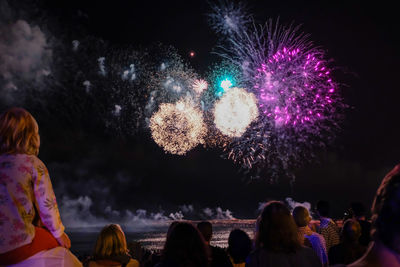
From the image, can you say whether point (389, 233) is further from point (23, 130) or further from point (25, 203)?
point (23, 130)

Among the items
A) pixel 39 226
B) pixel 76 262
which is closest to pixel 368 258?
pixel 76 262

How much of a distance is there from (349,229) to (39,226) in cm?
451

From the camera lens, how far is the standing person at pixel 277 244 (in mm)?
4070

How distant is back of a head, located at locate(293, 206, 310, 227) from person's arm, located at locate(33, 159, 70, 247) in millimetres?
4763

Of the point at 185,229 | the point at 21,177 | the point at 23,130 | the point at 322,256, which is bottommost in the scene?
the point at 322,256

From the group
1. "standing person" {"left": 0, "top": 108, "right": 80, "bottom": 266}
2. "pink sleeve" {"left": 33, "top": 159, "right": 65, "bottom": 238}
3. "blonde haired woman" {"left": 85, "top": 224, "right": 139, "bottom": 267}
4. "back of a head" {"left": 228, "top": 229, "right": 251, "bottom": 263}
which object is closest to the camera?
"standing person" {"left": 0, "top": 108, "right": 80, "bottom": 266}

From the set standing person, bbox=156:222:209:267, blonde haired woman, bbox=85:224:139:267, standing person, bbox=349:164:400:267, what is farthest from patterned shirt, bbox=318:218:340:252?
standing person, bbox=349:164:400:267

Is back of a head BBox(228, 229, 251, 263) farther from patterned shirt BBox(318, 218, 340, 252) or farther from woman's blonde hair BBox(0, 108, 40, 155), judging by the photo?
woman's blonde hair BBox(0, 108, 40, 155)

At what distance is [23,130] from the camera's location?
3172 millimetres

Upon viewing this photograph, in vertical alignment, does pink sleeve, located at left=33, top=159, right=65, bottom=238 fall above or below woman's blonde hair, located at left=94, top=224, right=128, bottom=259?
above

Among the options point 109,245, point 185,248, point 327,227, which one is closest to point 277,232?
point 185,248

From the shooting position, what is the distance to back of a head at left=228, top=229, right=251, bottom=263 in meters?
5.93

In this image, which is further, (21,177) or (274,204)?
(274,204)

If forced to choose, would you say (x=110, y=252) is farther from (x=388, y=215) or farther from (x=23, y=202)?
(x=388, y=215)
